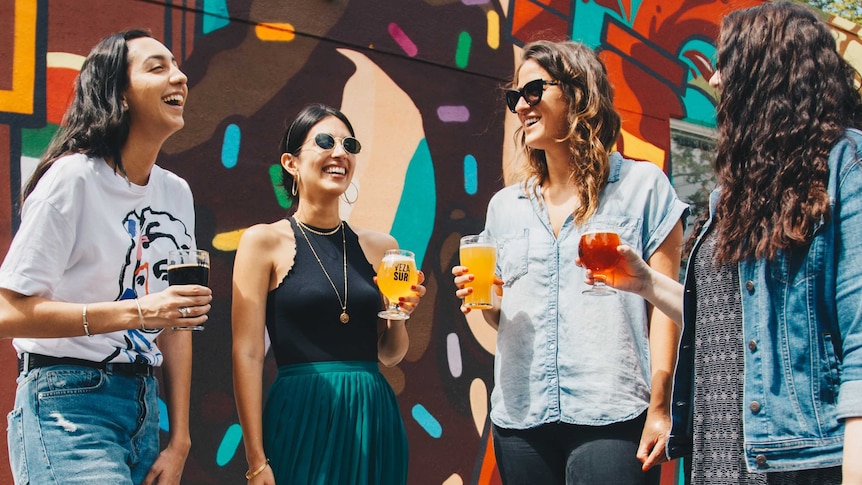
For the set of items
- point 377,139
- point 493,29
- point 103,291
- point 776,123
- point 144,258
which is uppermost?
point 493,29

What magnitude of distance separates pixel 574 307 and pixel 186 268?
1.27 m

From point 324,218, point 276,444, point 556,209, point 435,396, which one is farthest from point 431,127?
point 276,444

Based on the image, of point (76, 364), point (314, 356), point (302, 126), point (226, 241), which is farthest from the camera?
point (226, 241)

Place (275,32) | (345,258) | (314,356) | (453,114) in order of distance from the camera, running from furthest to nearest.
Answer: (453,114) → (275,32) → (345,258) → (314,356)

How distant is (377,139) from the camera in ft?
16.5

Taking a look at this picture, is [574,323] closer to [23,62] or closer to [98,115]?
[98,115]

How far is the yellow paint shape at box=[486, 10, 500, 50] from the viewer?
545 centimetres

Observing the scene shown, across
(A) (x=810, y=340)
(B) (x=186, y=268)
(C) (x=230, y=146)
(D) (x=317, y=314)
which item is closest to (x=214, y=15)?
(C) (x=230, y=146)

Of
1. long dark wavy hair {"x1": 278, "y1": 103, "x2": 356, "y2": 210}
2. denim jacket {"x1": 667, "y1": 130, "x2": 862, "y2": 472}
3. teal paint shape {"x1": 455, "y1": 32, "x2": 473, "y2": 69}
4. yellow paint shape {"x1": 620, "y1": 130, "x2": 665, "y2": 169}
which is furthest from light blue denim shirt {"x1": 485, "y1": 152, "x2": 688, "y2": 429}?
yellow paint shape {"x1": 620, "y1": 130, "x2": 665, "y2": 169}

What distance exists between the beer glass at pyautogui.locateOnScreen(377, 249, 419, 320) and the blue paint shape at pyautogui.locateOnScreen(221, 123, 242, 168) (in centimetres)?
173

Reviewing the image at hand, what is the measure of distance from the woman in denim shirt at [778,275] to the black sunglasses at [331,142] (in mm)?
1552

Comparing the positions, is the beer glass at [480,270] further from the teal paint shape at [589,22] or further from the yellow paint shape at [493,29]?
the teal paint shape at [589,22]

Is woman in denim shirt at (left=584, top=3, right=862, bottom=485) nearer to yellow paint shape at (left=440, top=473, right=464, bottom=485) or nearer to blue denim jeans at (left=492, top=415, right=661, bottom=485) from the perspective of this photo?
blue denim jeans at (left=492, top=415, right=661, bottom=485)

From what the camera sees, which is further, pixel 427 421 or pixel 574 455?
pixel 427 421
